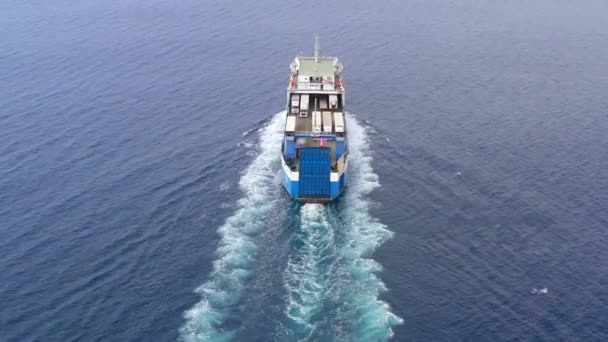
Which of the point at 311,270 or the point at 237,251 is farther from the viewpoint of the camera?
the point at 237,251

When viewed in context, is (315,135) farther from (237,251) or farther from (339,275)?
(339,275)

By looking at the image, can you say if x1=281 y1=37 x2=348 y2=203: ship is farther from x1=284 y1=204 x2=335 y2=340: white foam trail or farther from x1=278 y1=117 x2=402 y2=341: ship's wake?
x1=284 y1=204 x2=335 y2=340: white foam trail

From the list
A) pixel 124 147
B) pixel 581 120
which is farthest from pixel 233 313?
pixel 581 120

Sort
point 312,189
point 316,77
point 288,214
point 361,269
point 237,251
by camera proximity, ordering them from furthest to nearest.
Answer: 1. point 316,77
2. point 312,189
3. point 288,214
4. point 237,251
5. point 361,269

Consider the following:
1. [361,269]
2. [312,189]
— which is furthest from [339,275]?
[312,189]

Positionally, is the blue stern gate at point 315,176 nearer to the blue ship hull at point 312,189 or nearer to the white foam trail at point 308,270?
the blue ship hull at point 312,189

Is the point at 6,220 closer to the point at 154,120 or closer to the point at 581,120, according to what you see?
the point at 154,120
